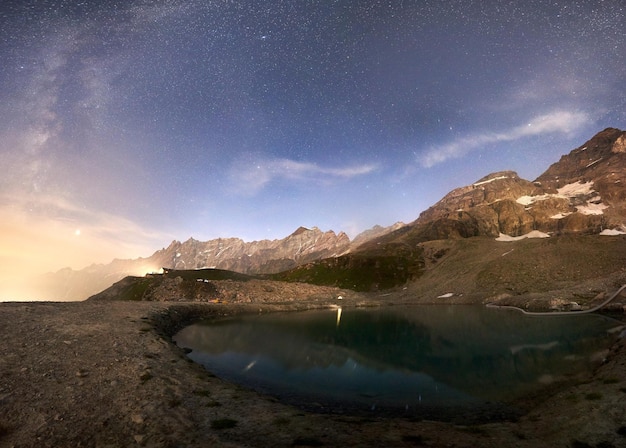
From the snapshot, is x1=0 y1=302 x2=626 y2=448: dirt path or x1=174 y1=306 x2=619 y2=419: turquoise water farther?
x1=174 y1=306 x2=619 y2=419: turquoise water

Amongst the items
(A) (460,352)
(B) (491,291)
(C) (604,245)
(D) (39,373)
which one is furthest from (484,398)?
(C) (604,245)

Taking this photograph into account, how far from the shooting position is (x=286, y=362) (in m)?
37.7

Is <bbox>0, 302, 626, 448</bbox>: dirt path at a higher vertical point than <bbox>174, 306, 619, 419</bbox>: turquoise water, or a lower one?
higher

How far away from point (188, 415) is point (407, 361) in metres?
28.4

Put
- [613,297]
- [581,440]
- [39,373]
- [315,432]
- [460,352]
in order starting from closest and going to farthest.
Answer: [581,440], [315,432], [39,373], [460,352], [613,297]

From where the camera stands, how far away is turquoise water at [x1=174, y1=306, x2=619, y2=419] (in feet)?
81.5

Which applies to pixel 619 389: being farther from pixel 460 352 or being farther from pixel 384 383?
pixel 460 352

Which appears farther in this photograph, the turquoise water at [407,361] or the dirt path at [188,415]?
the turquoise water at [407,361]

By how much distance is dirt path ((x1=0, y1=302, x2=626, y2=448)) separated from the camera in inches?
590

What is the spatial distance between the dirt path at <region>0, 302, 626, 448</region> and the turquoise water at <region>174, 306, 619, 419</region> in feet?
14.3

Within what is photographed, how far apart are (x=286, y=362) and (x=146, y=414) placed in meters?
21.8

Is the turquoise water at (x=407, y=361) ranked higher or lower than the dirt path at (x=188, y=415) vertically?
lower

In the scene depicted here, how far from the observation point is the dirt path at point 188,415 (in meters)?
15.0

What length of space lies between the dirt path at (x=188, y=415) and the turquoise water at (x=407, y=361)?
14.3 ft
